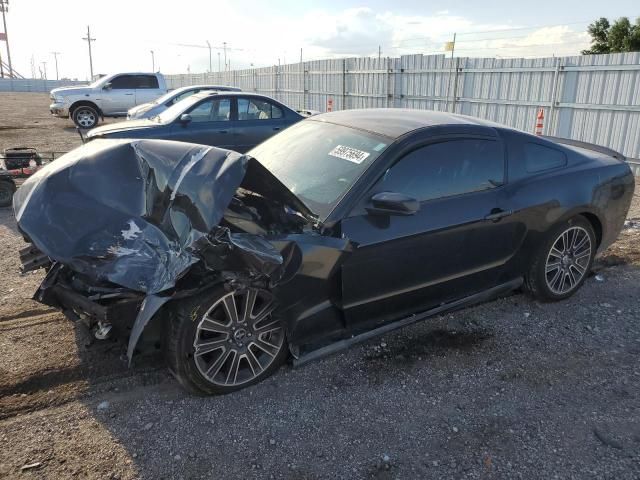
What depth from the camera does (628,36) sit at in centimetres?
1853

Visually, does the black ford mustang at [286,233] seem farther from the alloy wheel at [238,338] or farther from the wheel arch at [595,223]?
the wheel arch at [595,223]

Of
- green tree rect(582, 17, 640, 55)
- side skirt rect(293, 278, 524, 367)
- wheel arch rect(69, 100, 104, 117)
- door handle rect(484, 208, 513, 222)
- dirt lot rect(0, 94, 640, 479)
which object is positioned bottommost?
dirt lot rect(0, 94, 640, 479)

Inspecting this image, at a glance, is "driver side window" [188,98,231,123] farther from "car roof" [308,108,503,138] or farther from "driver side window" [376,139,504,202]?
"driver side window" [376,139,504,202]

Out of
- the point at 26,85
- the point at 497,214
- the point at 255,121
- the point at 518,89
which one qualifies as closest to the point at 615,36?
the point at 518,89

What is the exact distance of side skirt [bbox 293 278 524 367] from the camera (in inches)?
126

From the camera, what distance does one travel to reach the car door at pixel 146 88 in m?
18.5

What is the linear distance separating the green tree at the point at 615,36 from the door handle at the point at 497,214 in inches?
718

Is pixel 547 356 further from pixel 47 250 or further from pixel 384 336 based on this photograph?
pixel 47 250

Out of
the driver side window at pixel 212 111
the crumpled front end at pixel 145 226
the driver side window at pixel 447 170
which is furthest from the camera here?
the driver side window at pixel 212 111

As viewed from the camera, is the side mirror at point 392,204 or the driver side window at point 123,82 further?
the driver side window at point 123,82

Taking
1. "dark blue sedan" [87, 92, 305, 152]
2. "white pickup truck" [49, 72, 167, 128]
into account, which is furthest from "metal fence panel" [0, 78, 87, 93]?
"dark blue sedan" [87, 92, 305, 152]

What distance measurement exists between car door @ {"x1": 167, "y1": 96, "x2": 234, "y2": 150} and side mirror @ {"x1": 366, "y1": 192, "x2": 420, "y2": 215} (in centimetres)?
682

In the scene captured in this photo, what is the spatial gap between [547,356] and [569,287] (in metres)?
1.08

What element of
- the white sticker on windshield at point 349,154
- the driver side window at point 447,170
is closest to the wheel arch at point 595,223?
the driver side window at point 447,170
